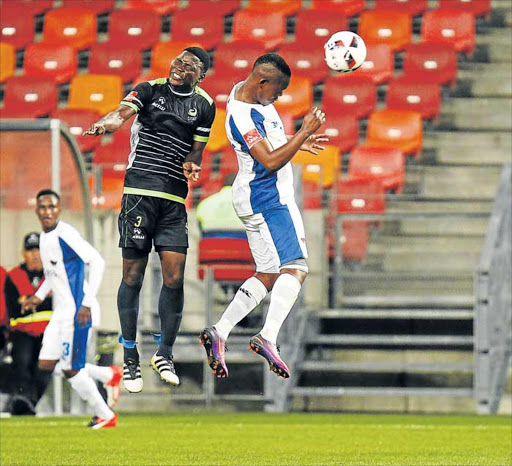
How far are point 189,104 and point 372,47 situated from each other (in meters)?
10.2

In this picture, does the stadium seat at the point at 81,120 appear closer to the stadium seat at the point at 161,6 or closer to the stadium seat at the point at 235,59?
the stadium seat at the point at 235,59

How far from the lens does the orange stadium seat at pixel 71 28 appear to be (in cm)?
1903

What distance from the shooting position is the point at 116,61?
1842 cm

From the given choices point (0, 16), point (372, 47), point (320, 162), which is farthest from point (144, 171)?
point (0, 16)

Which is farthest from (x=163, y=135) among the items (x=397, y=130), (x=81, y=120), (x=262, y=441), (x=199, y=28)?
(x=199, y=28)

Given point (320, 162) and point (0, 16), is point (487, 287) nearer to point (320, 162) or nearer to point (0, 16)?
point (320, 162)

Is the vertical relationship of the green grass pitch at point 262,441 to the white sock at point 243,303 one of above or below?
below

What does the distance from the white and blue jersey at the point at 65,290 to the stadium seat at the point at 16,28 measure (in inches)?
335

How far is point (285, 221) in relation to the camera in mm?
7559

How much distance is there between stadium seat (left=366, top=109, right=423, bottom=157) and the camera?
1620cm

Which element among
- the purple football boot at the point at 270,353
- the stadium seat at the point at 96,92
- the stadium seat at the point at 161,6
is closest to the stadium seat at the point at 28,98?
the stadium seat at the point at 96,92

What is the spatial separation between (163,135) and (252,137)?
506mm

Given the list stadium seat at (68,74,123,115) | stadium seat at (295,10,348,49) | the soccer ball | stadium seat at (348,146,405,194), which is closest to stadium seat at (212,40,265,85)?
stadium seat at (295,10,348,49)

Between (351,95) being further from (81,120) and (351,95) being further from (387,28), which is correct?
(81,120)
